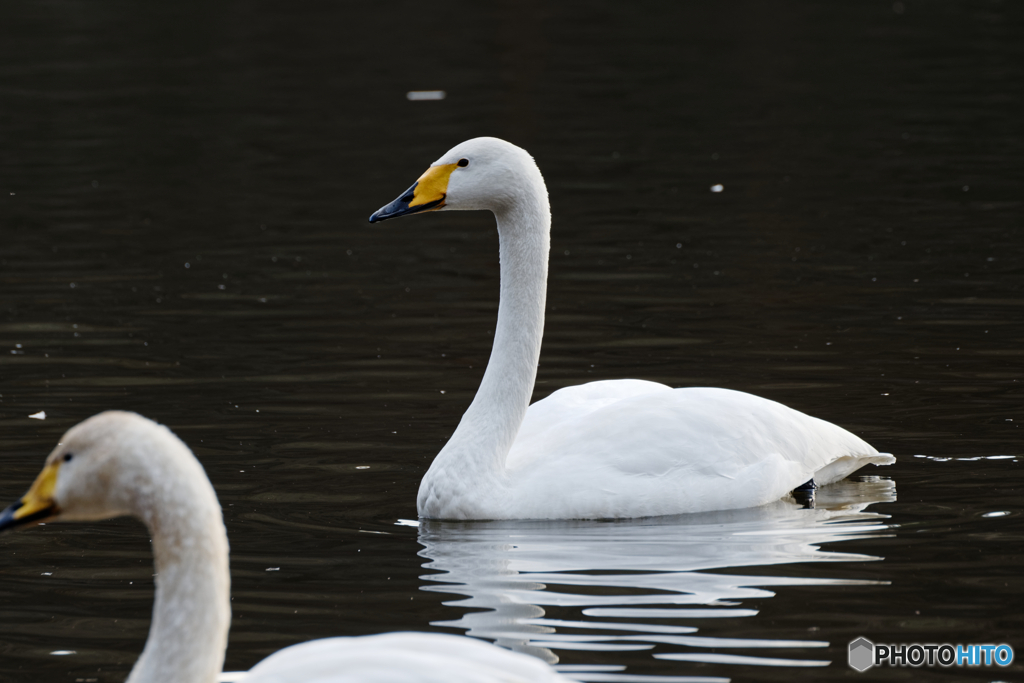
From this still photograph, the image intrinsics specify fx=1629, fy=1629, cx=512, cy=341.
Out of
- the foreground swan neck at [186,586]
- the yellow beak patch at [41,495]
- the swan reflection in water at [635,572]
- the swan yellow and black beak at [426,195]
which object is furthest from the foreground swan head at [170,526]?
the swan yellow and black beak at [426,195]

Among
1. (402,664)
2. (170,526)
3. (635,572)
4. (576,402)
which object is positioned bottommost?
(635,572)

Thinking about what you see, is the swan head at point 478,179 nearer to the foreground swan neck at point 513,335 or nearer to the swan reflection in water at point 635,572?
the foreground swan neck at point 513,335

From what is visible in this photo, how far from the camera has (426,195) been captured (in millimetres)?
8359

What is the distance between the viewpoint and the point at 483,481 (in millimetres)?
7918

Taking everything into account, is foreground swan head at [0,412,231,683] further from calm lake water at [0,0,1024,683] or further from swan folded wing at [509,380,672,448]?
swan folded wing at [509,380,672,448]

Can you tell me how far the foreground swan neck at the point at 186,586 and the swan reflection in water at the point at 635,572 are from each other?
177 centimetres

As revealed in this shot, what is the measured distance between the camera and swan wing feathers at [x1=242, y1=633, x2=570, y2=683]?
429 centimetres

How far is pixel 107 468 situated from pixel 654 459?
3.93 metres

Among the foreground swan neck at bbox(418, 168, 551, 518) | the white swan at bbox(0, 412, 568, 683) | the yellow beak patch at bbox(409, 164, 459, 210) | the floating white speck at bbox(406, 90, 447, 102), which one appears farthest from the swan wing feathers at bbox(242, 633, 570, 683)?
the floating white speck at bbox(406, 90, 447, 102)

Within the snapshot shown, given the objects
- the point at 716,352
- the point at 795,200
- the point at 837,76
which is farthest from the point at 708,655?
the point at 837,76

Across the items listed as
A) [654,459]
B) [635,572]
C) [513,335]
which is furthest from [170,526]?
[513,335]

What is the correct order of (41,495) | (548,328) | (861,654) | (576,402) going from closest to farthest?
1. (41,495)
2. (861,654)
3. (576,402)
4. (548,328)

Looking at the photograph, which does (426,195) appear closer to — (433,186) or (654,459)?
(433,186)

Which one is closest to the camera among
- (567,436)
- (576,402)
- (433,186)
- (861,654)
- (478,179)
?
(861,654)
